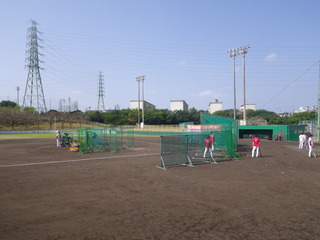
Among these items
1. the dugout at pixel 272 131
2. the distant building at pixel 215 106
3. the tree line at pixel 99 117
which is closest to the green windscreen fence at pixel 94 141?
the dugout at pixel 272 131

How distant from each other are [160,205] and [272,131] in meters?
33.6

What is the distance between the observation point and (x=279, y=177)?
10828 millimetres

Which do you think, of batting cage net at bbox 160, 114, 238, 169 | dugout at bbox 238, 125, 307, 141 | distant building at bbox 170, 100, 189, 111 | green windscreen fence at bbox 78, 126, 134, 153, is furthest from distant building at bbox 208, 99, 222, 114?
batting cage net at bbox 160, 114, 238, 169

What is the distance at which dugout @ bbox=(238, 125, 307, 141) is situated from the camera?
34625 millimetres

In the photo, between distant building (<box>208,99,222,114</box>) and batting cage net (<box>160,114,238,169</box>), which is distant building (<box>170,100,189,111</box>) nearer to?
distant building (<box>208,99,222,114</box>)

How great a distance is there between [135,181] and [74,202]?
10.5ft

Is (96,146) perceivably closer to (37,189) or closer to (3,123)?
(37,189)

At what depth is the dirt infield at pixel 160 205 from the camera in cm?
533

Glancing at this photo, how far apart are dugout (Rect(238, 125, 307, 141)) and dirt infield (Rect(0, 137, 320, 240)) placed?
24649 mm

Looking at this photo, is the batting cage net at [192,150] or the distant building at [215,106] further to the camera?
the distant building at [215,106]

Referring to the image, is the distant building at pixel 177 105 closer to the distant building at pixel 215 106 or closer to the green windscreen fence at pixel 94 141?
the distant building at pixel 215 106

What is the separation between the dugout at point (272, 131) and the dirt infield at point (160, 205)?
80.9ft

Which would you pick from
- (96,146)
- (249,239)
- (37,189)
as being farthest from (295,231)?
(96,146)

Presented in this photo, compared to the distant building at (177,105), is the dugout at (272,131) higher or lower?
lower
